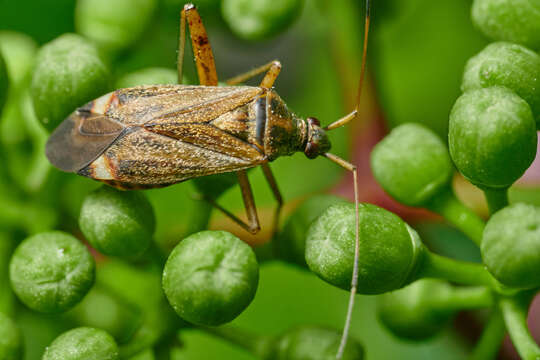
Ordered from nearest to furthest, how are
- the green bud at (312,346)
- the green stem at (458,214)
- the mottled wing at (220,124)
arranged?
the green stem at (458,214) < the green bud at (312,346) < the mottled wing at (220,124)

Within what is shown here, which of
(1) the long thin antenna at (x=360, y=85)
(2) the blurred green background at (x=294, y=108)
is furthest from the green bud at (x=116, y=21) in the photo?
(1) the long thin antenna at (x=360, y=85)

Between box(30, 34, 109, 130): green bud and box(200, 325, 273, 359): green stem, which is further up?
box(30, 34, 109, 130): green bud

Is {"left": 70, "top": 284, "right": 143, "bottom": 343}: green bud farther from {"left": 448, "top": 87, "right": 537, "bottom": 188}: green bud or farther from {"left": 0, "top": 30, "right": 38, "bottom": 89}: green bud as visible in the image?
{"left": 448, "top": 87, "right": 537, "bottom": 188}: green bud

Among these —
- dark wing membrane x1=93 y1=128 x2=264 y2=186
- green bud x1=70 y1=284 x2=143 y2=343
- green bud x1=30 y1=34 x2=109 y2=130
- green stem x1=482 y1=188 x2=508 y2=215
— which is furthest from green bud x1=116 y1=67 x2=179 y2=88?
green stem x1=482 y1=188 x2=508 y2=215

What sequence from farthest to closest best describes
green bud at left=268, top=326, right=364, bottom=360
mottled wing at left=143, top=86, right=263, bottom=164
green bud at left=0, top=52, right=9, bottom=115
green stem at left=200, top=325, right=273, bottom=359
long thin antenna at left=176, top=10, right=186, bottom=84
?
1. long thin antenna at left=176, top=10, right=186, bottom=84
2. mottled wing at left=143, top=86, right=263, bottom=164
3. green bud at left=0, top=52, right=9, bottom=115
4. green stem at left=200, top=325, right=273, bottom=359
5. green bud at left=268, top=326, right=364, bottom=360

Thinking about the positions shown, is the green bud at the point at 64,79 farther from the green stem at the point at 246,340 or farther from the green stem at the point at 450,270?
the green stem at the point at 450,270

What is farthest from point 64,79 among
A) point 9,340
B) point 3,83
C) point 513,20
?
point 513,20

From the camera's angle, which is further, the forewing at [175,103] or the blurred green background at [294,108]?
the forewing at [175,103]

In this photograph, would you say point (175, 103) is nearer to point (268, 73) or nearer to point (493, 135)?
point (268, 73)
